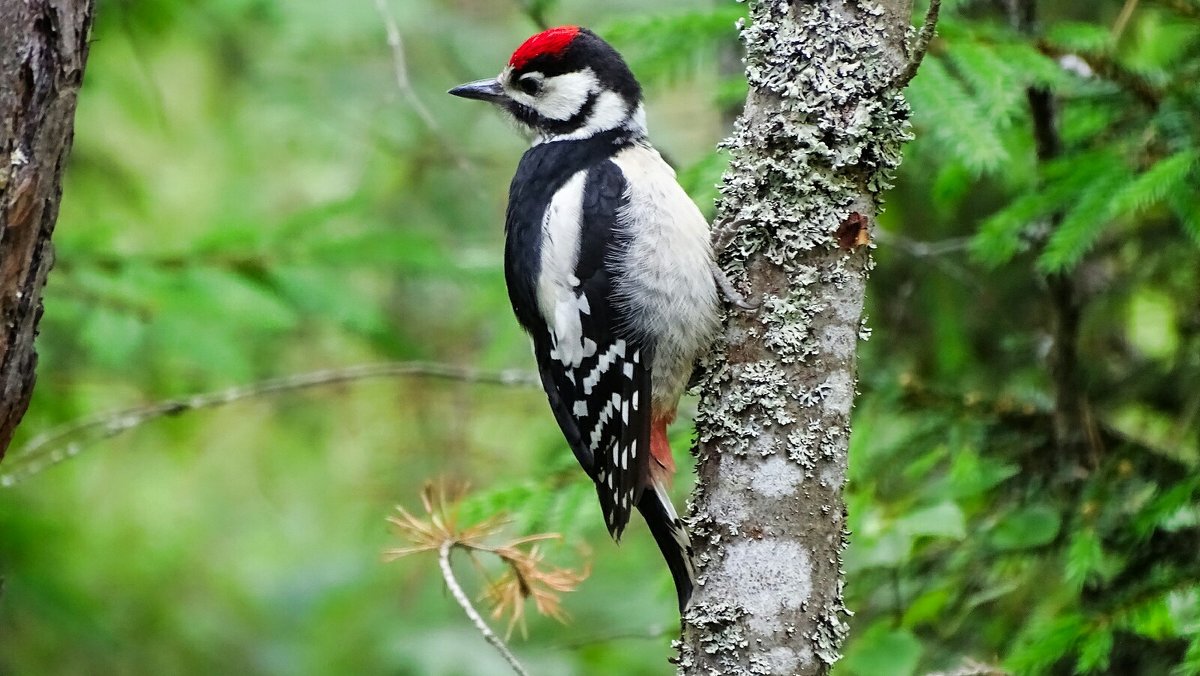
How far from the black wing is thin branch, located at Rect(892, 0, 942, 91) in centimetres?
90

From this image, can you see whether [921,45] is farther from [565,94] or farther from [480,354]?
[480,354]

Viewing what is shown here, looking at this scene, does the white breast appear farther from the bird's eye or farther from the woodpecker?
the bird's eye

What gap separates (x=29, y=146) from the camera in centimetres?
187

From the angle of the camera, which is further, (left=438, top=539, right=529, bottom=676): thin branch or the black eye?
the black eye

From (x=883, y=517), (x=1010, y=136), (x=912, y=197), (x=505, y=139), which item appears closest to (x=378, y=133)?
(x=505, y=139)

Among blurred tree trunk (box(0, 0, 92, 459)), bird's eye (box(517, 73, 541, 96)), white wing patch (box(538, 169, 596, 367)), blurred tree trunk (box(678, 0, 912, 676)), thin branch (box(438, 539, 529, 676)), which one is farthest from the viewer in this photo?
bird's eye (box(517, 73, 541, 96))

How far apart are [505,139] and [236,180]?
1.53 meters

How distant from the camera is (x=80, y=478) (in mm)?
6148

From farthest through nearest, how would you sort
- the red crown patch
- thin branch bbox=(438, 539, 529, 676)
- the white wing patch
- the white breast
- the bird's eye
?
the bird's eye < the red crown patch < the white wing patch < the white breast < thin branch bbox=(438, 539, 529, 676)

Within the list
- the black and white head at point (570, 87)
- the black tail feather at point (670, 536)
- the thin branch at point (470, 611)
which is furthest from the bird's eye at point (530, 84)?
the thin branch at point (470, 611)

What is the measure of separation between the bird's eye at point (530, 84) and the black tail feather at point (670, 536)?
114cm

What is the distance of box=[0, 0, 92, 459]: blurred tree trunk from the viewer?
6.07 feet

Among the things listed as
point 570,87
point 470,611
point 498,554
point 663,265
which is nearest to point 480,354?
point 570,87

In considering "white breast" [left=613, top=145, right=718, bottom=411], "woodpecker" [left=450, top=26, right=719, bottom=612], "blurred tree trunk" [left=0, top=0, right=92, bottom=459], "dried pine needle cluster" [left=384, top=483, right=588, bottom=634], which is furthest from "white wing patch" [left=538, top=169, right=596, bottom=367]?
"blurred tree trunk" [left=0, top=0, right=92, bottom=459]
